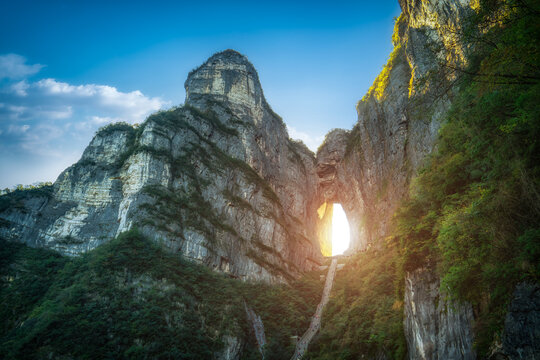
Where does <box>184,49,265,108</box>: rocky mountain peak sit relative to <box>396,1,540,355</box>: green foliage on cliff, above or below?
above

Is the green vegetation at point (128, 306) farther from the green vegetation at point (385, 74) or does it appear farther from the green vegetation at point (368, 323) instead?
the green vegetation at point (385, 74)

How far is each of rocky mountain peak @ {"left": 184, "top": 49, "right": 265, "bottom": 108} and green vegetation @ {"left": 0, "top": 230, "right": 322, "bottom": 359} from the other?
99.4 ft

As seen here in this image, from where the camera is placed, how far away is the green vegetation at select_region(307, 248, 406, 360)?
16047 mm

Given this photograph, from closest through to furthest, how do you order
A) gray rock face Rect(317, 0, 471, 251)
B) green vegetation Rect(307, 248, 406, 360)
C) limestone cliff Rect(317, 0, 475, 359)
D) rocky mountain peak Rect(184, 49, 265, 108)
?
limestone cliff Rect(317, 0, 475, 359)
green vegetation Rect(307, 248, 406, 360)
gray rock face Rect(317, 0, 471, 251)
rocky mountain peak Rect(184, 49, 265, 108)

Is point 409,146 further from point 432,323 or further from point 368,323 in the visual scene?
point 432,323

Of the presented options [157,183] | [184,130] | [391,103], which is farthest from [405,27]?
[157,183]

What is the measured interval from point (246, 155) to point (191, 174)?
10821mm

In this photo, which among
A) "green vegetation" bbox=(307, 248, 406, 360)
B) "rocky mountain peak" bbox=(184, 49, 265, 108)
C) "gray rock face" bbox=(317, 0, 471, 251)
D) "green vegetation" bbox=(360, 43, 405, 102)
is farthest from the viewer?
"rocky mountain peak" bbox=(184, 49, 265, 108)

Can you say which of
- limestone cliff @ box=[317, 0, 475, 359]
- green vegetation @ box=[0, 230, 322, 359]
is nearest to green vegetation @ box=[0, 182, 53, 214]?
green vegetation @ box=[0, 230, 322, 359]

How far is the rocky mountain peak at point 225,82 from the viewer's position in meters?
53.6

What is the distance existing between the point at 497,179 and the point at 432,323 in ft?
19.8

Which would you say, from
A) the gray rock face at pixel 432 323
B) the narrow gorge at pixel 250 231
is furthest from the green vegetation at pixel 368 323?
the gray rock face at pixel 432 323

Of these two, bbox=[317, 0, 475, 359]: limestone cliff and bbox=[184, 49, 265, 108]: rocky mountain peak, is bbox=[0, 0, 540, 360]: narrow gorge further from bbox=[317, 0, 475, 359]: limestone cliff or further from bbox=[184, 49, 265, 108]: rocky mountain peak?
bbox=[184, 49, 265, 108]: rocky mountain peak

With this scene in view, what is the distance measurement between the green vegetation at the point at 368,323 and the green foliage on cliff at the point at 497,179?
6.35m
